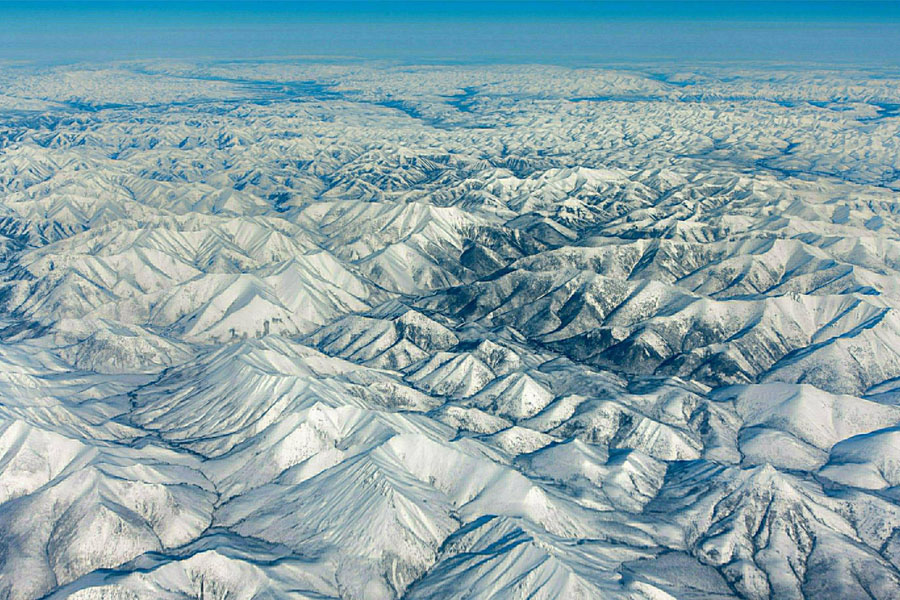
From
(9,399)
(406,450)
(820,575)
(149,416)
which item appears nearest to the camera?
(820,575)

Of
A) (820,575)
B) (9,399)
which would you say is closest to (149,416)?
(9,399)

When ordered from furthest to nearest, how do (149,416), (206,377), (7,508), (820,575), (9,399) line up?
1. (206,377)
2. (149,416)
3. (9,399)
4. (7,508)
5. (820,575)

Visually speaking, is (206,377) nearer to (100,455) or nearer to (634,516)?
(100,455)

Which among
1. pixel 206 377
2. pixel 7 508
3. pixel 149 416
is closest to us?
pixel 7 508

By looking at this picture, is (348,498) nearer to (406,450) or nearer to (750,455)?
(406,450)

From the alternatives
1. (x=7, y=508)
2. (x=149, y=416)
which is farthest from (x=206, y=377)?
(x=7, y=508)

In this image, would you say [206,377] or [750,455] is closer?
[750,455]

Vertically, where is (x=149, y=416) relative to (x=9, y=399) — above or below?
below

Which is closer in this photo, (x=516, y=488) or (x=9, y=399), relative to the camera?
(x=516, y=488)

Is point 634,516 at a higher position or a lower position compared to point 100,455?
lower
